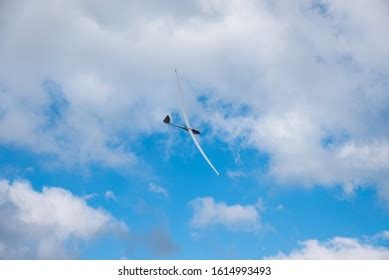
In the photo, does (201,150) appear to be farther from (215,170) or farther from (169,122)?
(215,170)

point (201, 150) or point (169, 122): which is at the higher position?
point (169, 122)

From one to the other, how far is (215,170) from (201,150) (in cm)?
3342

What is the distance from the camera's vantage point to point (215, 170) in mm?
114062

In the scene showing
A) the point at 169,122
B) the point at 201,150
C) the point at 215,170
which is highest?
the point at 169,122
